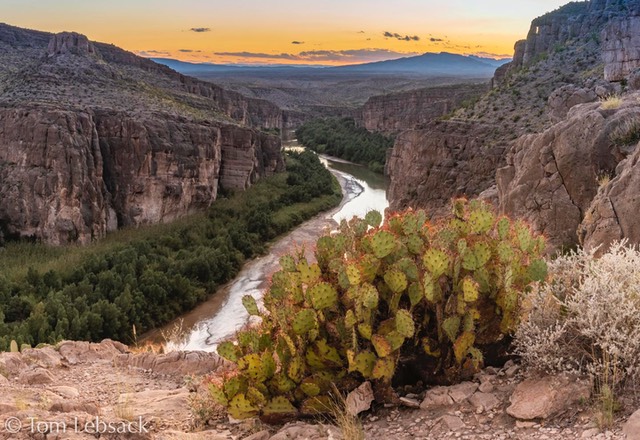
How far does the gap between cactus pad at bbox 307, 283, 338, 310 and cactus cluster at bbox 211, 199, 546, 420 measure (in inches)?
0.4

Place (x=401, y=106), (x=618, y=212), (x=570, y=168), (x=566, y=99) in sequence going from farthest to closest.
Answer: (x=401, y=106), (x=566, y=99), (x=570, y=168), (x=618, y=212)

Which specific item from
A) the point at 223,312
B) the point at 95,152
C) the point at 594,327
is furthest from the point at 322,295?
the point at 95,152

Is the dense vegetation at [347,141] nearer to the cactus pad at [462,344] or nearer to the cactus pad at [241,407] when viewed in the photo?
the cactus pad at [462,344]

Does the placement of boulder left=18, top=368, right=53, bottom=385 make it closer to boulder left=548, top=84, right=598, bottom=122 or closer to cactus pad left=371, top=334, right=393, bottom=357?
cactus pad left=371, top=334, right=393, bottom=357

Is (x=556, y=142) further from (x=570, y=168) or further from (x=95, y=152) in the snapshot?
(x=95, y=152)

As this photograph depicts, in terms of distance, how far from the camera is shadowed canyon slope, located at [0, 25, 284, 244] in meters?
32.4

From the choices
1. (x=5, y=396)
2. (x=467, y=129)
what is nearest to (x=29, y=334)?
(x=5, y=396)

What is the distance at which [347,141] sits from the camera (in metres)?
88.9

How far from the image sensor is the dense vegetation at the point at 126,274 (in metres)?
21.8

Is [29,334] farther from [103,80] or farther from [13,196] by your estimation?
[103,80]

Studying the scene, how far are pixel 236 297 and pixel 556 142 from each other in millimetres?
19292

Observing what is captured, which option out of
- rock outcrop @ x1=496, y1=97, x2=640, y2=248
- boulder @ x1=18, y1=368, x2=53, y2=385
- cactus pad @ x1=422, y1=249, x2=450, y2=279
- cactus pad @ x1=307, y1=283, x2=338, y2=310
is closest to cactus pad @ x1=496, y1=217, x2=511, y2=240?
cactus pad @ x1=422, y1=249, x2=450, y2=279

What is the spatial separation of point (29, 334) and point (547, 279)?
18.7 meters

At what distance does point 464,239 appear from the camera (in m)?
6.70
